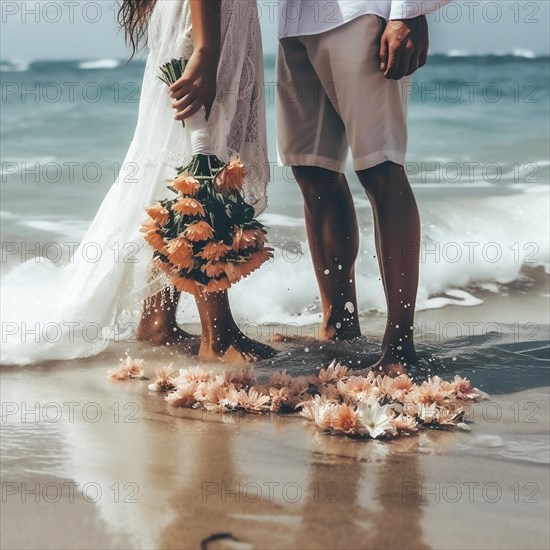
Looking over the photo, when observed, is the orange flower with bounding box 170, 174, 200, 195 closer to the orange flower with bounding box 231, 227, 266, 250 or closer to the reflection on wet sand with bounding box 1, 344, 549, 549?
the orange flower with bounding box 231, 227, 266, 250

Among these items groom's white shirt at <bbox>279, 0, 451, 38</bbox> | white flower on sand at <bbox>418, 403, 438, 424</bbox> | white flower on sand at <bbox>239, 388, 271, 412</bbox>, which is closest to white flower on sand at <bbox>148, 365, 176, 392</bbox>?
white flower on sand at <bbox>239, 388, 271, 412</bbox>

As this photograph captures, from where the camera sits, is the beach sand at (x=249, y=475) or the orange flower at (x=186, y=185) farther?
the orange flower at (x=186, y=185)

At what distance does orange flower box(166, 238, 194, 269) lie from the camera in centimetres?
346

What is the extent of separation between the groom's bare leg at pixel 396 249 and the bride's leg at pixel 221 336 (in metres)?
0.54

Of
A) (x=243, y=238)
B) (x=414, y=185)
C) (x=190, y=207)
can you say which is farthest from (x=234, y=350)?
(x=414, y=185)

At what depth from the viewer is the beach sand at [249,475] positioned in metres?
2.50

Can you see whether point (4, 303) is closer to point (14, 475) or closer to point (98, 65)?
point (14, 475)

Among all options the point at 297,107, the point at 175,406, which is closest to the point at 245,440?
the point at 175,406

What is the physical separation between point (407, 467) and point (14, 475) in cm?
112

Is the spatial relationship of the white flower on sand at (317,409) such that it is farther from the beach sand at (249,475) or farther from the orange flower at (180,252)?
the orange flower at (180,252)

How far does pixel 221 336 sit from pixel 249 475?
134cm

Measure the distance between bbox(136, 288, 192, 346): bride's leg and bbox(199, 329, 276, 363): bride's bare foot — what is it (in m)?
0.27

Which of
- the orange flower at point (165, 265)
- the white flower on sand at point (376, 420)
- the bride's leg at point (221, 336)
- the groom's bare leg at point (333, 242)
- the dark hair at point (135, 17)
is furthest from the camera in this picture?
the groom's bare leg at point (333, 242)

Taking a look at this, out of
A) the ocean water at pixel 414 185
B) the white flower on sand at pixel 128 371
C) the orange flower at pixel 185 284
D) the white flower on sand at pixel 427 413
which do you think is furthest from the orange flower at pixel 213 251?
the ocean water at pixel 414 185
